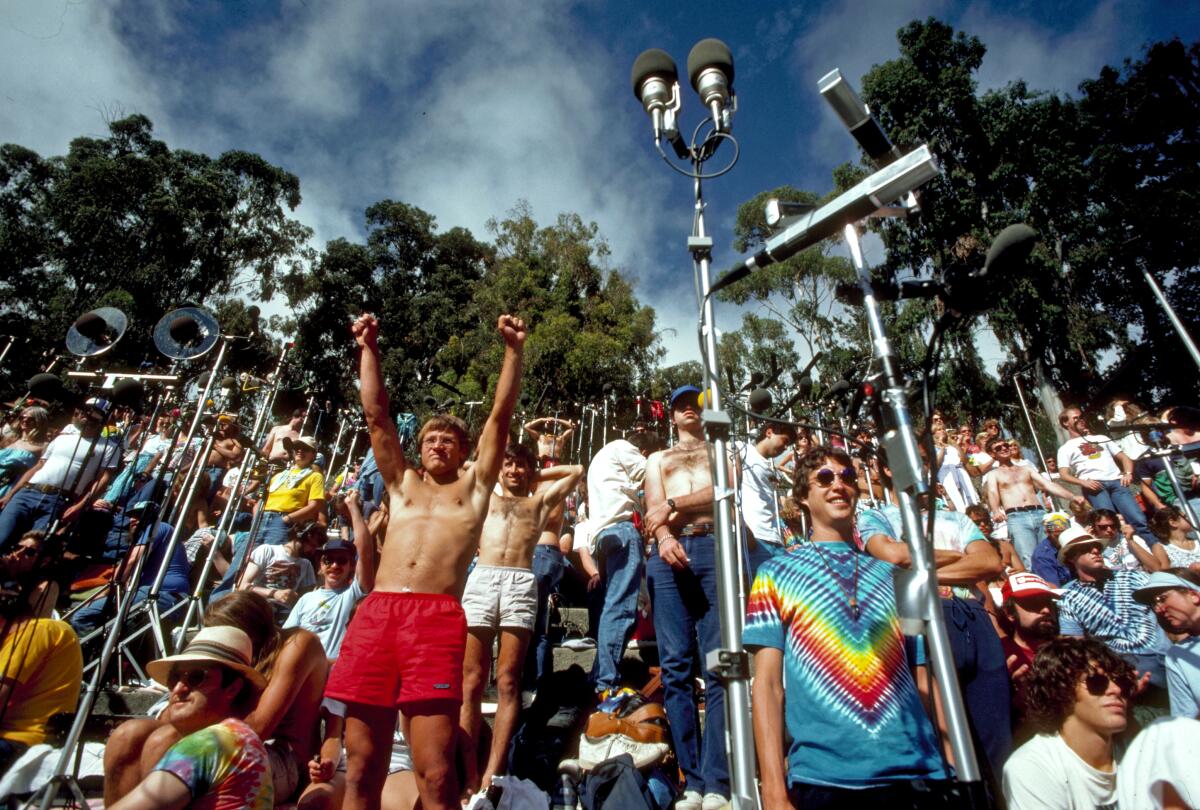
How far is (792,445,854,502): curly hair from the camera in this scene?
303cm

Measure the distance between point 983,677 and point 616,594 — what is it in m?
2.44

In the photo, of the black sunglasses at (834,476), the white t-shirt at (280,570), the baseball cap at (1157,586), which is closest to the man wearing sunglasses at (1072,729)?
the baseball cap at (1157,586)

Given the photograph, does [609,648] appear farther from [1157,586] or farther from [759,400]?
[1157,586]

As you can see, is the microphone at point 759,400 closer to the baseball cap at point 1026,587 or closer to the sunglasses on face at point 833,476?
the sunglasses on face at point 833,476

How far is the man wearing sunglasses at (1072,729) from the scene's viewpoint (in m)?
2.88

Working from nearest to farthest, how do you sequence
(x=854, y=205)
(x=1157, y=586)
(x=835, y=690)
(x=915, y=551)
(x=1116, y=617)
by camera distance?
(x=915, y=551) → (x=854, y=205) → (x=835, y=690) → (x=1157, y=586) → (x=1116, y=617)

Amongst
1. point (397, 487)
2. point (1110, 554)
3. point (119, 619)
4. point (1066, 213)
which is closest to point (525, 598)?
point (397, 487)

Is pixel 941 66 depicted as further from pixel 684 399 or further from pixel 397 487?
pixel 397 487

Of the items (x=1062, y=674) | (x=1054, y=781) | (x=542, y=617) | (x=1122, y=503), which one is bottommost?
(x=1054, y=781)

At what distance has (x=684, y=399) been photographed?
4.88m

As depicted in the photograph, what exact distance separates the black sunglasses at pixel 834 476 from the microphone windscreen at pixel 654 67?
6.75 feet

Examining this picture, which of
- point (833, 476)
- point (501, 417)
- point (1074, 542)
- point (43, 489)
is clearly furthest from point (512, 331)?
point (43, 489)

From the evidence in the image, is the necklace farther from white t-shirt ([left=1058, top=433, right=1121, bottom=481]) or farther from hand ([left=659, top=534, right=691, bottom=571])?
white t-shirt ([left=1058, top=433, right=1121, bottom=481])

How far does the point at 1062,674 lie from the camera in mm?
3152
